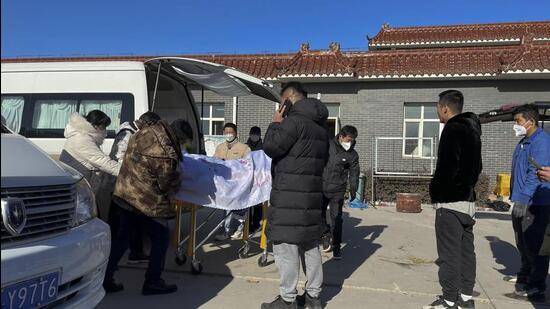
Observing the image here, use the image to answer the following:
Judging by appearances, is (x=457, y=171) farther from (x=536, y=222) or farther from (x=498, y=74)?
(x=498, y=74)

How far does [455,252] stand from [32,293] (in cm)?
325

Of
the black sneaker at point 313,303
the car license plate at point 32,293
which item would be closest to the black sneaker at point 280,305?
the black sneaker at point 313,303

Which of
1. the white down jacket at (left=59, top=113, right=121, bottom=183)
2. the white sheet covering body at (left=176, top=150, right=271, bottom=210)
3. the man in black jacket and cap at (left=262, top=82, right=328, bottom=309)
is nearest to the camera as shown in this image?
the man in black jacket and cap at (left=262, top=82, right=328, bottom=309)

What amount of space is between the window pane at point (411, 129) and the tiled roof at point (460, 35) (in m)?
3.61

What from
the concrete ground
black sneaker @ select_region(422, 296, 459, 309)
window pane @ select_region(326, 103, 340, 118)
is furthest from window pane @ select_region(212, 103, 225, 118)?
black sneaker @ select_region(422, 296, 459, 309)

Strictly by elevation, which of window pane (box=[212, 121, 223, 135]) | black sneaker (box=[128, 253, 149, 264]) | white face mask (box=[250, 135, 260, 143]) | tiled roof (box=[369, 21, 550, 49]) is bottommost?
black sneaker (box=[128, 253, 149, 264])

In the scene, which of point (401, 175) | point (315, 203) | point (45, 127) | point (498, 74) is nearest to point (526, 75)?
point (498, 74)

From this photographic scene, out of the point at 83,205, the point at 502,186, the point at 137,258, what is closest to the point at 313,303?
the point at 83,205

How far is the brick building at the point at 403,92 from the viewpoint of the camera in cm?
1181

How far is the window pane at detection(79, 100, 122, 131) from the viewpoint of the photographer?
5570 mm

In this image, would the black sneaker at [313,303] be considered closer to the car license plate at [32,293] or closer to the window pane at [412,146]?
the car license plate at [32,293]

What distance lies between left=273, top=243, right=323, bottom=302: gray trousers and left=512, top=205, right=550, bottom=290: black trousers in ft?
7.47

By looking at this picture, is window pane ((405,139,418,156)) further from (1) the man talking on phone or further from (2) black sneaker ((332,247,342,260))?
(1) the man talking on phone

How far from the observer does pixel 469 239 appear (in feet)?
13.6
